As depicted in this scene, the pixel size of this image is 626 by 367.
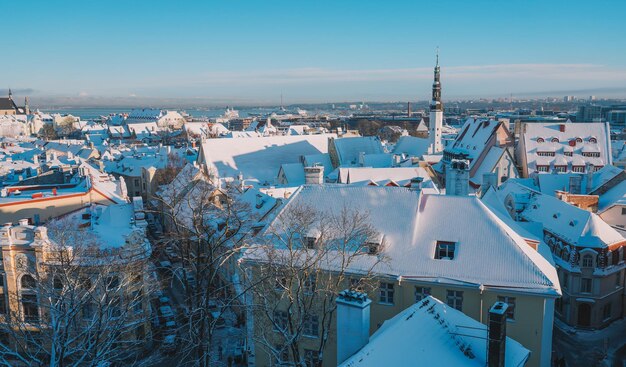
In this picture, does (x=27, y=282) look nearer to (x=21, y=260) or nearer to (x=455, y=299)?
(x=21, y=260)

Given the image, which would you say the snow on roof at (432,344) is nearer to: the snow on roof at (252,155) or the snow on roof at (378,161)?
the snow on roof at (378,161)

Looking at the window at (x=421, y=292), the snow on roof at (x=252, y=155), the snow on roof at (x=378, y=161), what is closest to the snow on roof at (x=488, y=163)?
the snow on roof at (x=378, y=161)

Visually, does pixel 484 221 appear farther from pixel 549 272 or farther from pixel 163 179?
pixel 163 179

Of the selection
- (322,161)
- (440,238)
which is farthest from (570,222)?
(322,161)

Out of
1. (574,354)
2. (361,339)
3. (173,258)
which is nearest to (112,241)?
(173,258)

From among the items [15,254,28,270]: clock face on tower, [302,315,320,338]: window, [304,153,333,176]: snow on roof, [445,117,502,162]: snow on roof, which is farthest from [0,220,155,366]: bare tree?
[445,117,502,162]: snow on roof

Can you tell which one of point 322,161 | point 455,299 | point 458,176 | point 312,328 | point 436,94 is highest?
point 436,94
